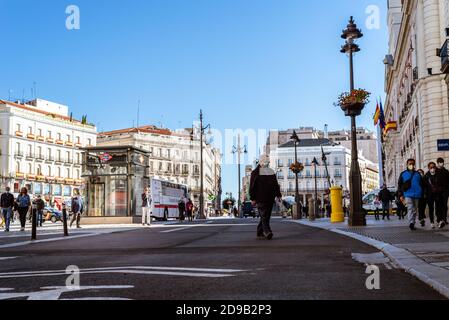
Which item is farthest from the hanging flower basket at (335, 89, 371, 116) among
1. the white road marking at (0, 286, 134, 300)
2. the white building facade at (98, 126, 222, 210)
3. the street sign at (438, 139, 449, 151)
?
the white building facade at (98, 126, 222, 210)

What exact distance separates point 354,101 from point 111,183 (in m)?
14.4

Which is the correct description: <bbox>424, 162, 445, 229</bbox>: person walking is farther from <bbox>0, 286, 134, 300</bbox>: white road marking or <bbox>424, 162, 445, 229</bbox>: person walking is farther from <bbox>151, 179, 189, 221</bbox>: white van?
<bbox>151, 179, 189, 221</bbox>: white van

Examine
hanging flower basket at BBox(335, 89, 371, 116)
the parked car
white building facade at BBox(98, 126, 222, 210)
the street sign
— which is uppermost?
white building facade at BBox(98, 126, 222, 210)

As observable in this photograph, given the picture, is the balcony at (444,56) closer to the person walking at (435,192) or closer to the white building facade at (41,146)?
the person walking at (435,192)

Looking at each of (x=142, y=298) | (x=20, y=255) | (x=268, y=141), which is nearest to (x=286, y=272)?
(x=142, y=298)

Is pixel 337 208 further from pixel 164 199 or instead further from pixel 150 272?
pixel 164 199

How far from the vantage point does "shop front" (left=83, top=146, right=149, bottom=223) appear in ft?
96.9

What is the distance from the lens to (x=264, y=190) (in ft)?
41.5

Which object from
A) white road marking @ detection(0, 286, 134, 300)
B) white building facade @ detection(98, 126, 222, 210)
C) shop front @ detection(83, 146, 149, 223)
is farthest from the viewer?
white building facade @ detection(98, 126, 222, 210)

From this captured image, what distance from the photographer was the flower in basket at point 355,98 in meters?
19.5

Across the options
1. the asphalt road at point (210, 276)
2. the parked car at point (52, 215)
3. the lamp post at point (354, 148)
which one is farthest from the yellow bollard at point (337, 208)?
the parked car at point (52, 215)

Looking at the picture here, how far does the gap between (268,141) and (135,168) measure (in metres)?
123

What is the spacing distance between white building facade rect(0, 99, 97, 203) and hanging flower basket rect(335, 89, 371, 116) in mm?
64954
